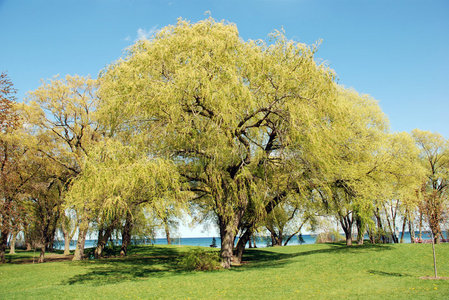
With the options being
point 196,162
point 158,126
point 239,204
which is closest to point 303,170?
point 239,204

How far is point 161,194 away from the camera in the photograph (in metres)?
12.3

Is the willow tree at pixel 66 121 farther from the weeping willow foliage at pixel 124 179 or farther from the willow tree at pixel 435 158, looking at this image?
the willow tree at pixel 435 158

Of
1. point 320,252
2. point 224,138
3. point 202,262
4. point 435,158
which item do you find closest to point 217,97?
point 224,138

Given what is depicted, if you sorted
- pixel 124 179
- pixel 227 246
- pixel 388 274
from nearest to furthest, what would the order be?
1. pixel 124 179
2. pixel 388 274
3. pixel 227 246

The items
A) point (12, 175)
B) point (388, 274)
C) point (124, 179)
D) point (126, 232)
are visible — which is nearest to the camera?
point (124, 179)

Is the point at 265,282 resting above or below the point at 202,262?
below

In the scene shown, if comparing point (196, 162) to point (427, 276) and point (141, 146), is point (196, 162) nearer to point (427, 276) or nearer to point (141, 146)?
point (141, 146)

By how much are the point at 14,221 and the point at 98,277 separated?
24.9 feet

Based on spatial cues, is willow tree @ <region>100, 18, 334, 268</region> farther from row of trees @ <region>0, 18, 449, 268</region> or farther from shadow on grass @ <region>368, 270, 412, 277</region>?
shadow on grass @ <region>368, 270, 412, 277</region>

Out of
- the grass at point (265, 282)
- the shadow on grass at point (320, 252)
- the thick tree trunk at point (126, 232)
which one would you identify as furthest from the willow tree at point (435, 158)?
the thick tree trunk at point (126, 232)

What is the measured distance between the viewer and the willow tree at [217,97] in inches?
498

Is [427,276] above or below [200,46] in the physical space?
below

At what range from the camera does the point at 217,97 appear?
1233 cm

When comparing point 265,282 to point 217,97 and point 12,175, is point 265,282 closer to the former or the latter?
point 217,97
